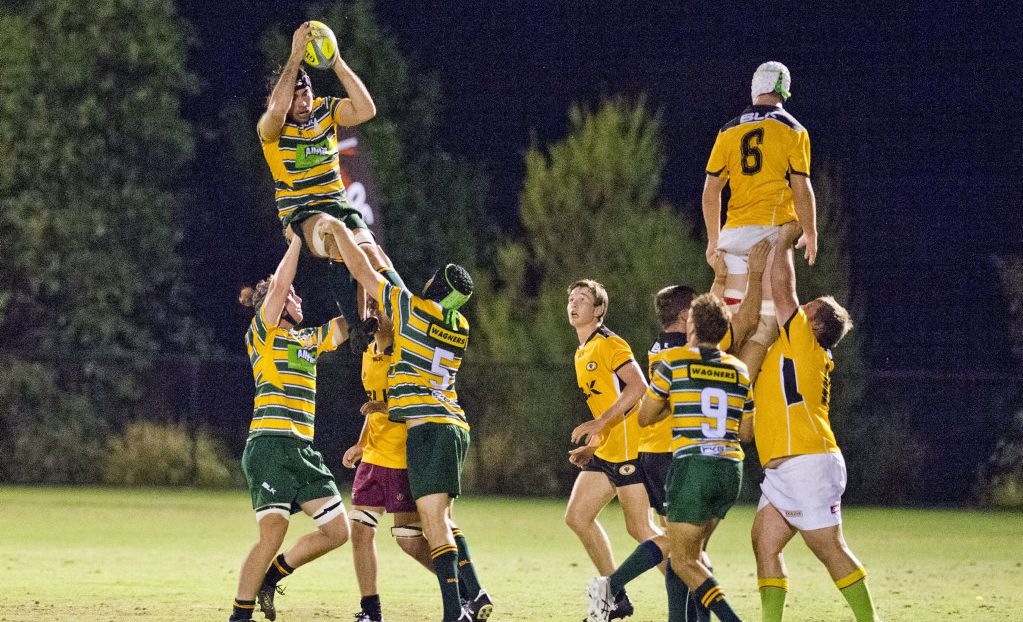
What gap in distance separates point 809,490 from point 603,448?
1946 mm

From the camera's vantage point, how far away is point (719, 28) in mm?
28453

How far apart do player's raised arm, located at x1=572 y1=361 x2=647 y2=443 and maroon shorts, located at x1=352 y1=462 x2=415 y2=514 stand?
1.25 meters

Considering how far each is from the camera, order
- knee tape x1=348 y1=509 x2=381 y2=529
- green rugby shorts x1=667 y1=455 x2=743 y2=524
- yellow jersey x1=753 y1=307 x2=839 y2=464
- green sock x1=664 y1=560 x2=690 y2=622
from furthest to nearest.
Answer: knee tape x1=348 y1=509 x2=381 y2=529 → green sock x1=664 y1=560 x2=690 y2=622 → yellow jersey x1=753 y1=307 x2=839 y2=464 → green rugby shorts x1=667 y1=455 x2=743 y2=524

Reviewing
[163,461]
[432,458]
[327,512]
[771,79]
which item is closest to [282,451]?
[327,512]

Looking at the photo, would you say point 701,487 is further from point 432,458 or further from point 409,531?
point 409,531

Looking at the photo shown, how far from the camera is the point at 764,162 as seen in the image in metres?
9.18

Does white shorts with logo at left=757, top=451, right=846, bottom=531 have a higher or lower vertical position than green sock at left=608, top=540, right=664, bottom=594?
higher

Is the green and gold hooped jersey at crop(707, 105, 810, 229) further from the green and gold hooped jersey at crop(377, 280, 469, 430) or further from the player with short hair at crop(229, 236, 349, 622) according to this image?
the player with short hair at crop(229, 236, 349, 622)

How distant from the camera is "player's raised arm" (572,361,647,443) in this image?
9.34m

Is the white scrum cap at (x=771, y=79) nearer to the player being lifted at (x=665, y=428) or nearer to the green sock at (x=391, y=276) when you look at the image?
the player being lifted at (x=665, y=428)

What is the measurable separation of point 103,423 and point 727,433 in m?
19.9

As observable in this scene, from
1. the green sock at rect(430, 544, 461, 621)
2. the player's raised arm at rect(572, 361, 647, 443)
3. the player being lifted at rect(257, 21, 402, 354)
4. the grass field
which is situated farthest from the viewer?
the grass field

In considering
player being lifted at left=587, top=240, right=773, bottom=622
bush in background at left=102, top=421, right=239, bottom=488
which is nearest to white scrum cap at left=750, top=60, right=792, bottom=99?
player being lifted at left=587, top=240, right=773, bottom=622

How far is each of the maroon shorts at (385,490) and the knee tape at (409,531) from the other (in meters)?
0.12
